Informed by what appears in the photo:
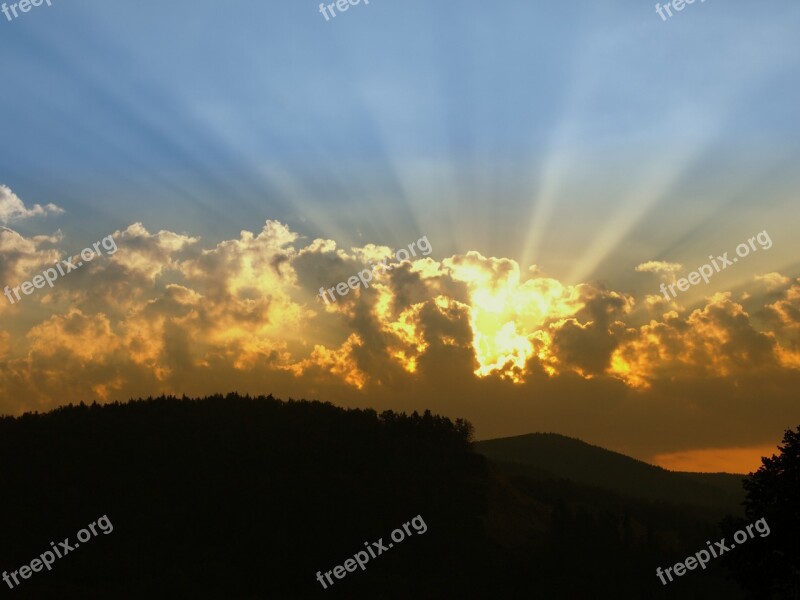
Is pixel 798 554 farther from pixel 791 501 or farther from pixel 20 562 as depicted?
pixel 20 562

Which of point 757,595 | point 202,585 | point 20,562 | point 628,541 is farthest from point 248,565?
point 757,595

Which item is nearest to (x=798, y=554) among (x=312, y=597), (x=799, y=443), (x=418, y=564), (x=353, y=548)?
(x=799, y=443)

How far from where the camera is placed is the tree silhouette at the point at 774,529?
162 feet

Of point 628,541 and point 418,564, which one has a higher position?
point 418,564

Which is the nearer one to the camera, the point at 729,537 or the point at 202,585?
the point at 729,537

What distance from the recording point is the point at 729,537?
2010 inches

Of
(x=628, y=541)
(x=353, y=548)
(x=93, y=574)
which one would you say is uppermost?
(x=93, y=574)

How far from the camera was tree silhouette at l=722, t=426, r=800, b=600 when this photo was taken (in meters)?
49.4

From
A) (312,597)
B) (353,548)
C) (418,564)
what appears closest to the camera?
(312,597)

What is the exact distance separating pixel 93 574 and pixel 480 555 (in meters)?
86.3

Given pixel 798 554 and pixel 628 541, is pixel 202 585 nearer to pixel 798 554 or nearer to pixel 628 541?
pixel 628 541

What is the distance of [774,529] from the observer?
4978cm

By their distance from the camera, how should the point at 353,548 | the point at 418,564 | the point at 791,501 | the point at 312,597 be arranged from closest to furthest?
1. the point at 791,501
2. the point at 312,597
3. the point at 418,564
4. the point at 353,548

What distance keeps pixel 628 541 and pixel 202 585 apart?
3930 inches
